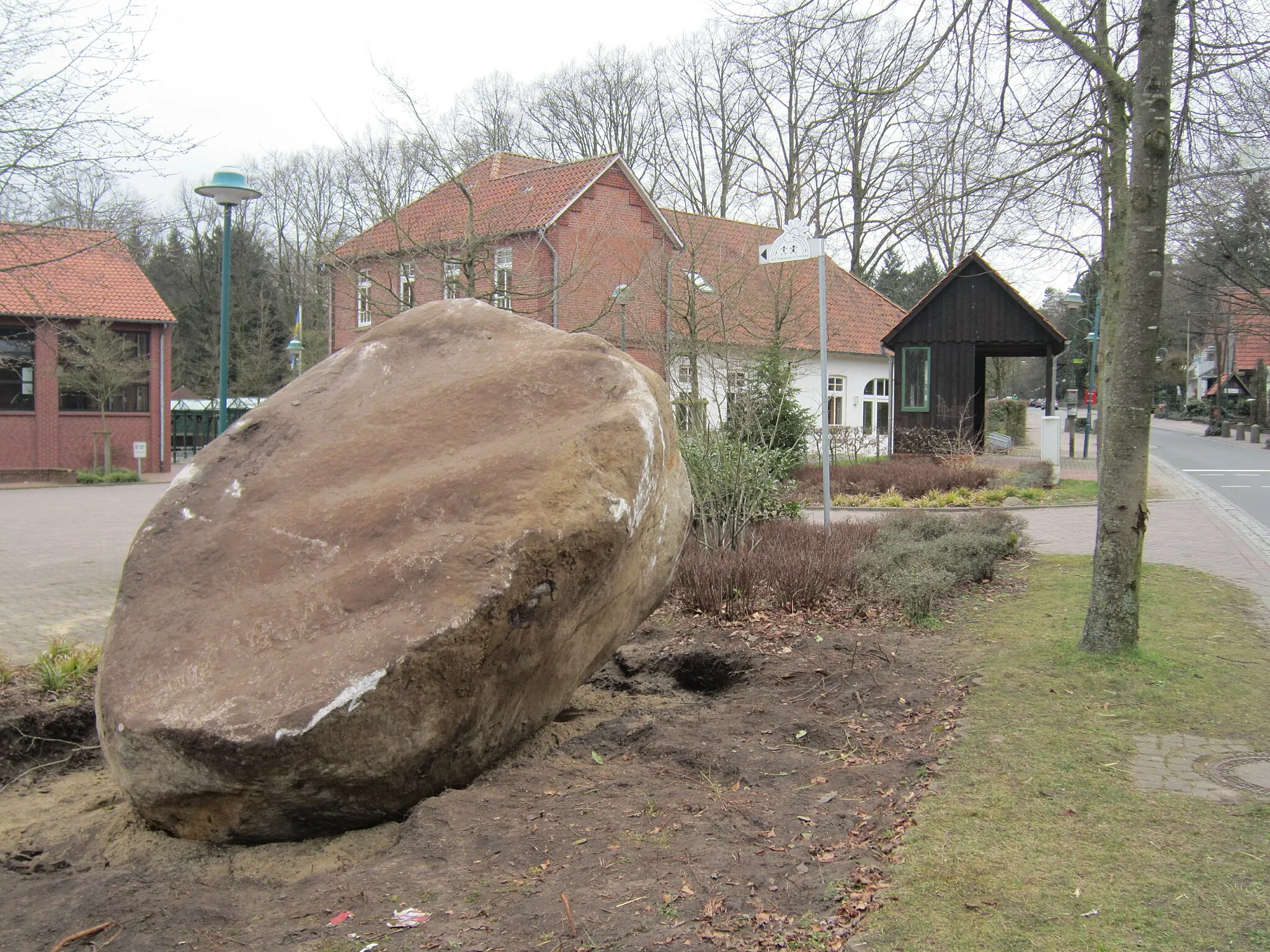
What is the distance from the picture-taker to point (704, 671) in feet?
21.3

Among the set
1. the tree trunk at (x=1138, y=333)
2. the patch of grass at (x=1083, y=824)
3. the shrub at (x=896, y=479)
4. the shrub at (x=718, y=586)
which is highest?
the tree trunk at (x=1138, y=333)

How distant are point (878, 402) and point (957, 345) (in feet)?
34.0

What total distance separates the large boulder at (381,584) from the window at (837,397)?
1102 inches

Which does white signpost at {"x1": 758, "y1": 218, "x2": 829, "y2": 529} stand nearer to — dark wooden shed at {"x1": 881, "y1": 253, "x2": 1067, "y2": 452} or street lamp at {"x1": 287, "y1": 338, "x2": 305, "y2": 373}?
dark wooden shed at {"x1": 881, "y1": 253, "x2": 1067, "y2": 452}

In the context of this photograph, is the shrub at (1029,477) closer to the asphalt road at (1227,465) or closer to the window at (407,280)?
the asphalt road at (1227,465)

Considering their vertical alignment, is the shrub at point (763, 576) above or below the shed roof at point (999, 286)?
below

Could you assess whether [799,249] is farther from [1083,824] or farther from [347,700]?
[347,700]

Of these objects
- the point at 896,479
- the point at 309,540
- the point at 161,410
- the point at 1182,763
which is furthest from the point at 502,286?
the point at 161,410

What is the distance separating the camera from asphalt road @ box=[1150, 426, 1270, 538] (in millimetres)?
17686

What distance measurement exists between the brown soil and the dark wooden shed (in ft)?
62.1

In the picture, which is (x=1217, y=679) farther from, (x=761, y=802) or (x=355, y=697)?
(x=355, y=697)

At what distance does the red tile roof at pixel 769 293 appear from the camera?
739 inches

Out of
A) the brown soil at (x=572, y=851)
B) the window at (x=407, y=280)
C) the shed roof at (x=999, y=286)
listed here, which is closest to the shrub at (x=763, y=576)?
the brown soil at (x=572, y=851)

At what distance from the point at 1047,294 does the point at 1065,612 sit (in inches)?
2621
